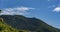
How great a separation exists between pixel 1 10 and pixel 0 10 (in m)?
1.97

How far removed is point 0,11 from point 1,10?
10.0 ft

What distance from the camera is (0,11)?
6850 inches

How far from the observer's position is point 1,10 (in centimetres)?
17688

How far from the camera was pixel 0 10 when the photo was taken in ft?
574

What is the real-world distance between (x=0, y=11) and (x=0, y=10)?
1352 mm
